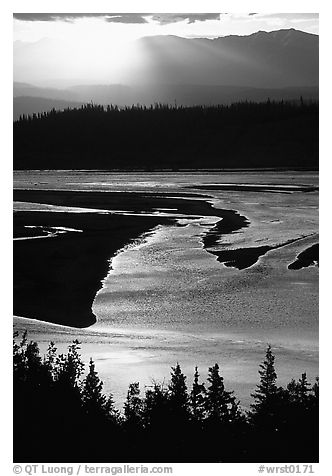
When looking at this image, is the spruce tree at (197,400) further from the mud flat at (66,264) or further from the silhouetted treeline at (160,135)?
the silhouetted treeline at (160,135)

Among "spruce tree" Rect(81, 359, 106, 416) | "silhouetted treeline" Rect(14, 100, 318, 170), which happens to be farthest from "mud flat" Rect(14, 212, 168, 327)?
"spruce tree" Rect(81, 359, 106, 416)

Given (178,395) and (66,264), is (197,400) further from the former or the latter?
(66,264)

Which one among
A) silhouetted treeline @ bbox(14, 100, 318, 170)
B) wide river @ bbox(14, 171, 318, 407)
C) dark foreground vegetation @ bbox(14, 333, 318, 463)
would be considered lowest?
dark foreground vegetation @ bbox(14, 333, 318, 463)

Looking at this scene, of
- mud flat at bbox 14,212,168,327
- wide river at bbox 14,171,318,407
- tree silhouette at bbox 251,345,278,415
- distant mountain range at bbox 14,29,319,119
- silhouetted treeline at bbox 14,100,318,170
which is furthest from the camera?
silhouetted treeline at bbox 14,100,318,170

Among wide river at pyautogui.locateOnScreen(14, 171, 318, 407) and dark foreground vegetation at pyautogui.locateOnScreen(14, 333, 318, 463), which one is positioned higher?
wide river at pyautogui.locateOnScreen(14, 171, 318, 407)

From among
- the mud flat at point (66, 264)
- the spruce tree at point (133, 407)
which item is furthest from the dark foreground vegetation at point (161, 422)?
the mud flat at point (66, 264)

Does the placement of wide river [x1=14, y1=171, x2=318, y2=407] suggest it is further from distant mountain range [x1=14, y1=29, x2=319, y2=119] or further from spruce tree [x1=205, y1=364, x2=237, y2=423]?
distant mountain range [x1=14, y1=29, x2=319, y2=119]
